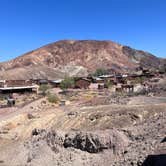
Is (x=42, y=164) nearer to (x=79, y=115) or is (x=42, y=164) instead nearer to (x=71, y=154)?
(x=71, y=154)

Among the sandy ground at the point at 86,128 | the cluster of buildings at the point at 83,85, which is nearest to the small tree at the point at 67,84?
the cluster of buildings at the point at 83,85

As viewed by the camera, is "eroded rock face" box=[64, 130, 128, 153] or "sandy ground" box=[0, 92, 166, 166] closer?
"sandy ground" box=[0, 92, 166, 166]

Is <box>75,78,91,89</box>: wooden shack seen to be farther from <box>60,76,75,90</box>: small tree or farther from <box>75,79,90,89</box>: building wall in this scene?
<box>60,76,75,90</box>: small tree

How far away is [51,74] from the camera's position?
7072 inches

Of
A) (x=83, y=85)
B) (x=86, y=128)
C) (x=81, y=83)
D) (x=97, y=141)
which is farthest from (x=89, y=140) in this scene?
(x=81, y=83)

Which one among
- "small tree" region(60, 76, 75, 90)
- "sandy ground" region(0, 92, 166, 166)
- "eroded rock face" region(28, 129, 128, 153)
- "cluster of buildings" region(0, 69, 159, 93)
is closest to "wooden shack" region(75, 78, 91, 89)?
"cluster of buildings" region(0, 69, 159, 93)

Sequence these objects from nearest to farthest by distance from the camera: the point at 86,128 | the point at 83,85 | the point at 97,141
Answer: the point at 97,141
the point at 86,128
the point at 83,85

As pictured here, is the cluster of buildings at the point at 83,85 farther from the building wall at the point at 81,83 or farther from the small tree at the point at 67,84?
the small tree at the point at 67,84

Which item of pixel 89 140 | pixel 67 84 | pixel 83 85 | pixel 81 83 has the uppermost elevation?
pixel 81 83

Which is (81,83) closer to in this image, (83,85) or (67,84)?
(83,85)

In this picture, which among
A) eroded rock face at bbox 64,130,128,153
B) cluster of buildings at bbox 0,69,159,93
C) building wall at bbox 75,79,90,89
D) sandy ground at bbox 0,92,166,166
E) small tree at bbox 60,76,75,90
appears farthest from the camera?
building wall at bbox 75,79,90,89

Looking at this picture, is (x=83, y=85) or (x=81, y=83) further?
(x=81, y=83)

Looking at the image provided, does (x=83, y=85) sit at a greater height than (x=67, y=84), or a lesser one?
lesser

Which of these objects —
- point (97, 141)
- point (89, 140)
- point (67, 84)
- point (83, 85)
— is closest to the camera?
point (97, 141)
